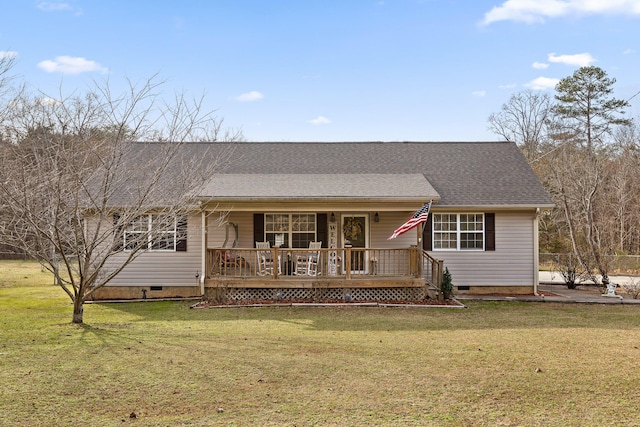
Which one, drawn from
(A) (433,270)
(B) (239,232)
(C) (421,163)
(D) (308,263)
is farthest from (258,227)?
(C) (421,163)

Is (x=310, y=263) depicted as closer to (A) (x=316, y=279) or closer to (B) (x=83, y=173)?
(A) (x=316, y=279)

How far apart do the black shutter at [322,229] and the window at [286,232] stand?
15cm

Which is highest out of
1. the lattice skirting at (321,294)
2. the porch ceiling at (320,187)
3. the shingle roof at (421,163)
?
the shingle roof at (421,163)

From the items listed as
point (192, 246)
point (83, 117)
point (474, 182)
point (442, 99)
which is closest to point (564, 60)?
point (442, 99)

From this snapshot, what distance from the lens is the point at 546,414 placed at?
541 centimetres

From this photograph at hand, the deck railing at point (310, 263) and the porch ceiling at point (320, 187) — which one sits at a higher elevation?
the porch ceiling at point (320, 187)

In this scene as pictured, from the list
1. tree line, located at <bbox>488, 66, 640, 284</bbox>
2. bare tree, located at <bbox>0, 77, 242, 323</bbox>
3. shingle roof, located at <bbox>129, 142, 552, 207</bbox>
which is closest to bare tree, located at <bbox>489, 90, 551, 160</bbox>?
tree line, located at <bbox>488, 66, 640, 284</bbox>

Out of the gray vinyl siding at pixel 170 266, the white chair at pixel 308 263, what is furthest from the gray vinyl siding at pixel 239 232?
the white chair at pixel 308 263

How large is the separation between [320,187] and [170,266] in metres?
4.74

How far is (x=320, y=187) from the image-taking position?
50.0ft

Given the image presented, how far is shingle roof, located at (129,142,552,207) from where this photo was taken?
16062 mm

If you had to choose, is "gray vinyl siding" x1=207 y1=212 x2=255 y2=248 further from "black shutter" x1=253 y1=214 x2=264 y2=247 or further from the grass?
the grass

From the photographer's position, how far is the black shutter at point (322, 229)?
15977mm

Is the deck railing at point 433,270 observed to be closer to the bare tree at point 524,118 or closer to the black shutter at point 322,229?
the black shutter at point 322,229
